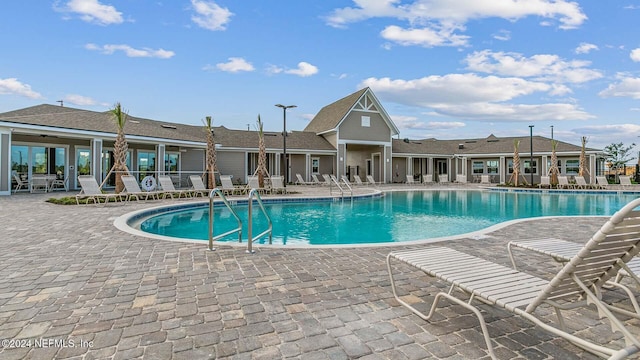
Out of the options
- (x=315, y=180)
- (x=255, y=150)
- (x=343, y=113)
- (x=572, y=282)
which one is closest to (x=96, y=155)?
(x=255, y=150)

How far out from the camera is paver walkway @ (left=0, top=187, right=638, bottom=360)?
7.72 feet

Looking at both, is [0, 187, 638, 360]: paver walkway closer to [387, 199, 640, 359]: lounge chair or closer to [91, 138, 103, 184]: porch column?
[387, 199, 640, 359]: lounge chair

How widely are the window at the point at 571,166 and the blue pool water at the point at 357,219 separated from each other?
15.0 m

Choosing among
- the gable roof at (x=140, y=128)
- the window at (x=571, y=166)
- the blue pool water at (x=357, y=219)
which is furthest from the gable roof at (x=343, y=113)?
the window at (x=571, y=166)

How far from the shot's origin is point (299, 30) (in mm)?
18594

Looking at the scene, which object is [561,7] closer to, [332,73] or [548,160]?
[332,73]

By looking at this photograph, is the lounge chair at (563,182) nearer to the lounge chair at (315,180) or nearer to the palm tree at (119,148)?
the lounge chair at (315,180)

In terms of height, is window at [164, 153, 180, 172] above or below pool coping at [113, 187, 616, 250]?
above

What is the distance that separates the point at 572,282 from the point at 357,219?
8.73 metres

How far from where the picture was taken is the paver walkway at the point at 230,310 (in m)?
2.35

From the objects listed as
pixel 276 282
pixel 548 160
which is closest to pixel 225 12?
pixel 276 282

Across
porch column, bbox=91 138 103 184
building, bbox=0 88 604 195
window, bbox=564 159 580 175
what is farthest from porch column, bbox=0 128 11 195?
window, bbox=564 159 580 175

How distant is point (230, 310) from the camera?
2.96 meters

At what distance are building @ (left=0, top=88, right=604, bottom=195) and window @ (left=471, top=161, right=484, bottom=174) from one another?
9 cm
